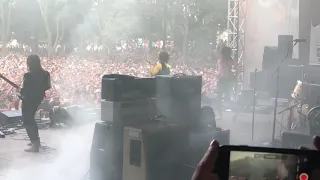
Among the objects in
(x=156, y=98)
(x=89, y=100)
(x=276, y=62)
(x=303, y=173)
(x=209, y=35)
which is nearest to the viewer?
(x=303, y=173)

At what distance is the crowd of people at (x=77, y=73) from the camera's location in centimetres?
636

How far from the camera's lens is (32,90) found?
4398mm

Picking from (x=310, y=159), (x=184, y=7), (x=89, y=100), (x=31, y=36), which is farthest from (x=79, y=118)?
(x=310, y=159)

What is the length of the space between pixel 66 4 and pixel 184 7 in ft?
7.62

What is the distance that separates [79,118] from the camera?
6070 millimetres

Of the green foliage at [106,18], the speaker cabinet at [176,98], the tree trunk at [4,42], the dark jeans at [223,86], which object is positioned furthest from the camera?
the tree trunk at [4,42]

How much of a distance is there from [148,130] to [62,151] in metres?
2.15


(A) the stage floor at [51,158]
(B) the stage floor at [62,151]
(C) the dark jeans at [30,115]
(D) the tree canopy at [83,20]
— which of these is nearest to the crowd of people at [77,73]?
(D) the tree canopy at [83,20]

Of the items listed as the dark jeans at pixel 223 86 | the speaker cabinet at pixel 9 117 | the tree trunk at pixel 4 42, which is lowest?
the speaker cabinet at pixel 9 117

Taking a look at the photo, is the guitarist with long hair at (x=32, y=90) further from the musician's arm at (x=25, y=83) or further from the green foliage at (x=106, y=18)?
the green foliage at (x=106, y=18)

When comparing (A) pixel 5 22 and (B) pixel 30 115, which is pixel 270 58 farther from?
(B) pixel 30 115

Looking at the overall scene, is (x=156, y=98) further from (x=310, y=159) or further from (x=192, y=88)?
(x=310, y=159)

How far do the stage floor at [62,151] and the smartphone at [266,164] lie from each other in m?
3.12

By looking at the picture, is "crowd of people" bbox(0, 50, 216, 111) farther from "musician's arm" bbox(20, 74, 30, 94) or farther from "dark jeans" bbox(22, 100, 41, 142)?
"musician's arm" bbox(20, 74, 30, 94)
